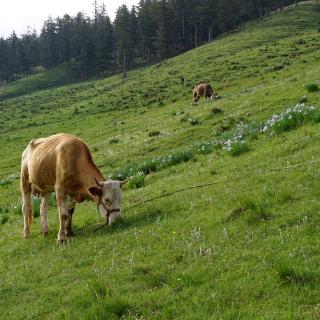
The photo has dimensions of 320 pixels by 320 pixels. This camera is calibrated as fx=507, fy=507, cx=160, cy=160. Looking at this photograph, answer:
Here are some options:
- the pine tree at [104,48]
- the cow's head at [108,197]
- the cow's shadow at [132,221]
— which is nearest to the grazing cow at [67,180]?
the cow's head at [108,197]

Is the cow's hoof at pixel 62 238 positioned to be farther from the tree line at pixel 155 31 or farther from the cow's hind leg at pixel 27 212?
the tree line at pixel 155 31

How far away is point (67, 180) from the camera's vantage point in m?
11.6

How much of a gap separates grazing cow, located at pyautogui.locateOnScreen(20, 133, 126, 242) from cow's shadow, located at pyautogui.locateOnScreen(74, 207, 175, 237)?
21 cm

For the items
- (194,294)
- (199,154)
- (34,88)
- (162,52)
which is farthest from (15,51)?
(194,294)

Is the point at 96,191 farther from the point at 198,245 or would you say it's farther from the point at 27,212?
the point at 198,245

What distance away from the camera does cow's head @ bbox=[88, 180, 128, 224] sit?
10891 millimetres

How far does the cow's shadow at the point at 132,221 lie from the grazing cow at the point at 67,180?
0.21 metres

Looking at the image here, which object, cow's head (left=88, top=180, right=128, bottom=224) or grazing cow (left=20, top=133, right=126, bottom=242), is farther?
grazing cow (left=20, top=133, right=126, bottom=242)

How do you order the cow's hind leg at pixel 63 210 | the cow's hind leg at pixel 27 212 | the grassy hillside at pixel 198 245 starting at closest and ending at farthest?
the grassy hillside at pixel 198 245
the cow's hind leg at pixel 63 210
the cow's hind leg at pixel 27 212

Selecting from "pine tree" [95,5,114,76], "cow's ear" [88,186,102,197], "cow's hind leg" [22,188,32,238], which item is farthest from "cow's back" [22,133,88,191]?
"pine tree" [95,5,114,76]

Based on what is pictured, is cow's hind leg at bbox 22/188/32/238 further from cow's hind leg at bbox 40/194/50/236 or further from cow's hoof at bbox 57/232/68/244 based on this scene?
cow's hoof at bbox 57/232/68/244

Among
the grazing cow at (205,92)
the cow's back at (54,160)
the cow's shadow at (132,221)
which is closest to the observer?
the cow's shadow at (132,221)

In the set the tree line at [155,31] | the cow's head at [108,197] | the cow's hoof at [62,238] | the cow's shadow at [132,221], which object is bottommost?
the cow's hoof at [62,238]

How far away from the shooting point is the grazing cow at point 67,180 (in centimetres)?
1101
